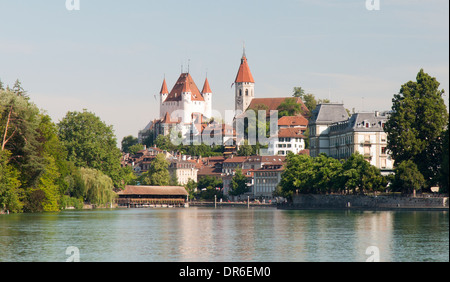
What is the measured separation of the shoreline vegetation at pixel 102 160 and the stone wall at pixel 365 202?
1121mm

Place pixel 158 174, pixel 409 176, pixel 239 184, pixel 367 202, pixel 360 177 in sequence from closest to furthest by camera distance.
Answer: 1. pixel 409 176
2. pixel 367 202
3. pixel 360 177
4. pixel 158 174
5. pixel 239 184

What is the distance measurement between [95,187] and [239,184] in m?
80.3

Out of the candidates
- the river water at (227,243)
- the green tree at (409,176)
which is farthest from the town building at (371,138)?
the river water at (227,243)

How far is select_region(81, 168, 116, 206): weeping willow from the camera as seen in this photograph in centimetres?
10475

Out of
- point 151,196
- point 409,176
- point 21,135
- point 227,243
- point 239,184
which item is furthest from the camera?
point 239,184

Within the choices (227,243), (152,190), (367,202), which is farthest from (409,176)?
(152,190)

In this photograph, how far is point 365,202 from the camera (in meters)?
98.4

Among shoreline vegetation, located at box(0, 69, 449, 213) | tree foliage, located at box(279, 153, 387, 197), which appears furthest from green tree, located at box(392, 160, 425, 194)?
tree foliage, located at box(279, 153, 387, 197)

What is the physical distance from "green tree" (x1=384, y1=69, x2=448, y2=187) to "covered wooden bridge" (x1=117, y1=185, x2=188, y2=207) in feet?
224

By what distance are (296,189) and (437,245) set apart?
76486 mm

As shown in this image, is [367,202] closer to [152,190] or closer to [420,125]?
[420,125]

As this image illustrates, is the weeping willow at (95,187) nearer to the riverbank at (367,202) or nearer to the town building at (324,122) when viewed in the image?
the riverbank at (367,202)
